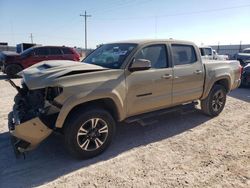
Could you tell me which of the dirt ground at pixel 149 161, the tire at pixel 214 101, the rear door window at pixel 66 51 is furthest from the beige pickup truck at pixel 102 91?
the rear door window at pixel 66 51

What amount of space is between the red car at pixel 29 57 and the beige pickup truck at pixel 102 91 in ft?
30.8

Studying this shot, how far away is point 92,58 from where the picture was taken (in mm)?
5004

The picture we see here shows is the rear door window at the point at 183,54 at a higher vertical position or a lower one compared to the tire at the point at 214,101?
higher

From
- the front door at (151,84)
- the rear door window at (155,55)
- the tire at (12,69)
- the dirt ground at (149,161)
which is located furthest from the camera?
the tire at (12,69)

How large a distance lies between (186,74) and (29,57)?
420 inches

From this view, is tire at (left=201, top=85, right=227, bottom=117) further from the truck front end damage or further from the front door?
the truck front end damage

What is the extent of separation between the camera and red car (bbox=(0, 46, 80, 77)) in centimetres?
1285

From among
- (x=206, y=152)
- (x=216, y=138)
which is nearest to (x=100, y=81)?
(x=206, y=152)

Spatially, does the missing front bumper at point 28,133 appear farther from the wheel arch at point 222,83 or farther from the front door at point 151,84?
the wheel arch at point 222,83

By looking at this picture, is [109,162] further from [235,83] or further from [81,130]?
[235,83]

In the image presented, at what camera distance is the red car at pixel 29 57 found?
12852 millimetres

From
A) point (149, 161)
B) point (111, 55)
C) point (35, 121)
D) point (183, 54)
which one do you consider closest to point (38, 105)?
point (35, 121)

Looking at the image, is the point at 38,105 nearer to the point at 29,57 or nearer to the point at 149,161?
the point at 149,161

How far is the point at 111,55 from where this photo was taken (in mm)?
4613
